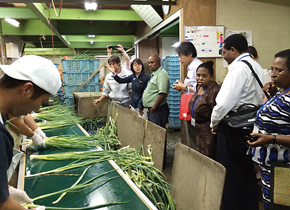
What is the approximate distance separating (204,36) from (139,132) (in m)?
1.83

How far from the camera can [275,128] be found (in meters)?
1.51

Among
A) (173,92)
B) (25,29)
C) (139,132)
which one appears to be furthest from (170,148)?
(25,29)

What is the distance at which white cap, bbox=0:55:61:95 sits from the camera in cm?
90

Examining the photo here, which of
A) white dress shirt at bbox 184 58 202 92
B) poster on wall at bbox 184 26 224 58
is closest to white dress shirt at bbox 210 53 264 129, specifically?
white dress shirt at bbox 184 58 202 92

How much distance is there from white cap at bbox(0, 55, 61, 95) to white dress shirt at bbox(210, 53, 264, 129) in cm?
145

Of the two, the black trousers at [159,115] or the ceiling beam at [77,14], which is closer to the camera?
the black trousers at [159,115]

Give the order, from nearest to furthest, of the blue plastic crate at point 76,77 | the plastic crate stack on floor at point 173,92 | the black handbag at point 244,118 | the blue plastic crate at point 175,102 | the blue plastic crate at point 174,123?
the black handbag at point 244,118 < the blue plastic crate at point 76,77 < the plastic crate stack on floor at point 173,92 < the blue plastic crate at point 175,102 < the blue plastic crate at point 174,123

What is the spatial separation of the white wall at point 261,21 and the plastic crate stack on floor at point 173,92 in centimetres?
208

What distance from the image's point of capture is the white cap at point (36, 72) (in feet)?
2.96

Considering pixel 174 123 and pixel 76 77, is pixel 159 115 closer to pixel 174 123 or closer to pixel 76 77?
pixel 76 77

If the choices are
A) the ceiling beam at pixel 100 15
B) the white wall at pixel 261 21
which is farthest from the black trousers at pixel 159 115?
the ceiling beam at pixel 100 15

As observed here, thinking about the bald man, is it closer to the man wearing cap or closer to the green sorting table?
the green sorting table

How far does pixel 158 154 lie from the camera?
1980 millimetres

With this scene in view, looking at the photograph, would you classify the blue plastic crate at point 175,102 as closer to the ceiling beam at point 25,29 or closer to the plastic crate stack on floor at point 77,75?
the plastic crate stack on floor at point 77,75
